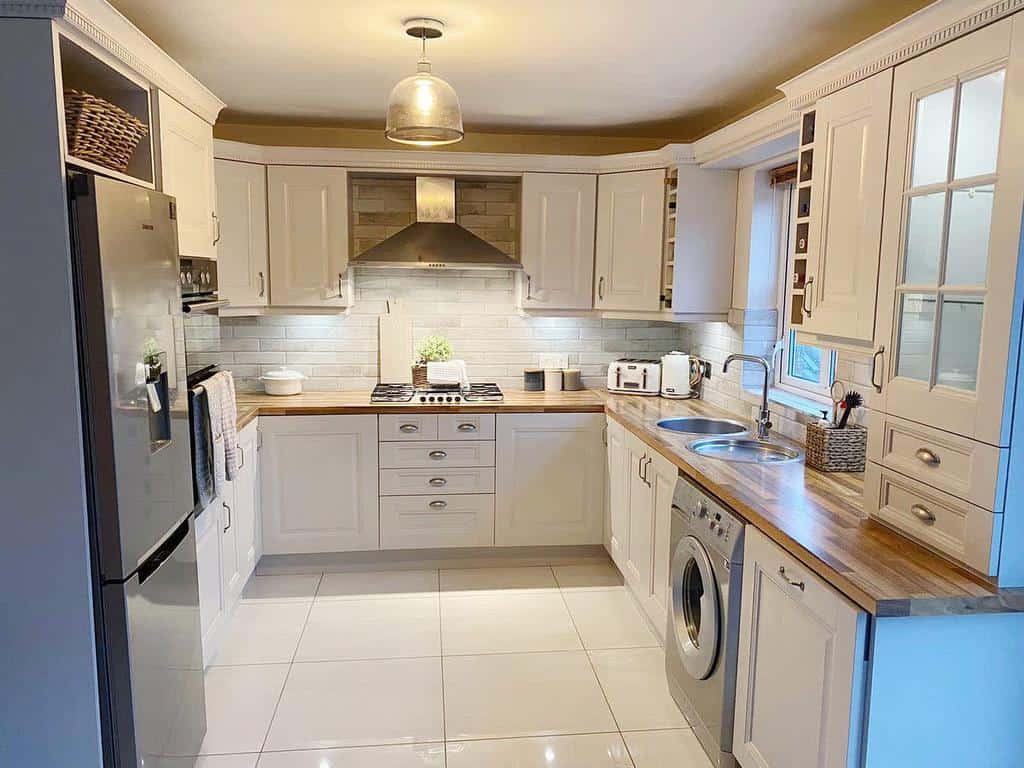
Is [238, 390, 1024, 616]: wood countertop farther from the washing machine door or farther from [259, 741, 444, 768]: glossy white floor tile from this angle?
[259, 741, 444, 768]: glossy white floor tile

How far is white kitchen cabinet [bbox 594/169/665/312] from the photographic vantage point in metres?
4.05

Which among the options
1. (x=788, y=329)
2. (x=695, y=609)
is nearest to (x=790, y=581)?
(x=695, y=609)

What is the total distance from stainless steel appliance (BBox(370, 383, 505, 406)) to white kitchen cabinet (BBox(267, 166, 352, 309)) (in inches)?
24.1

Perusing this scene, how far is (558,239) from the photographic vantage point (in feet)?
13.9

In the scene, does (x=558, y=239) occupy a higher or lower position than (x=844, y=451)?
higher

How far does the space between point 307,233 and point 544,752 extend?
2.82 metres

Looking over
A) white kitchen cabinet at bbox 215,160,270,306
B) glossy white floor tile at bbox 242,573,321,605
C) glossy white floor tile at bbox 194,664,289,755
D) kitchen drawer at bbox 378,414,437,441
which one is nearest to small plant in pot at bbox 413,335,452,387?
kitchen drawer at bbox 378,414,437,441

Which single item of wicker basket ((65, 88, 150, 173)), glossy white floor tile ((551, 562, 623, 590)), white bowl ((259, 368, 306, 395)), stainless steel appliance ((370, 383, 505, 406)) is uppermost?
wicker basket ((65, 88, 150, 173))

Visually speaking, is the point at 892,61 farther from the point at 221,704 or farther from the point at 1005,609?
Result: the point at 221,704

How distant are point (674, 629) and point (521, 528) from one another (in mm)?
1434

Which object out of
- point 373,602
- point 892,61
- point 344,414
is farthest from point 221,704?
point 892,61

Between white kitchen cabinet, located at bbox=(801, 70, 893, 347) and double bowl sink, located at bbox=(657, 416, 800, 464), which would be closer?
white kitchen cabinet, located at bbox=(801, 70, 893, 347)

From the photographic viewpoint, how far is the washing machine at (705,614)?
2275 millimetres

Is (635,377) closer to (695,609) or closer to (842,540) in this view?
(695,609)
